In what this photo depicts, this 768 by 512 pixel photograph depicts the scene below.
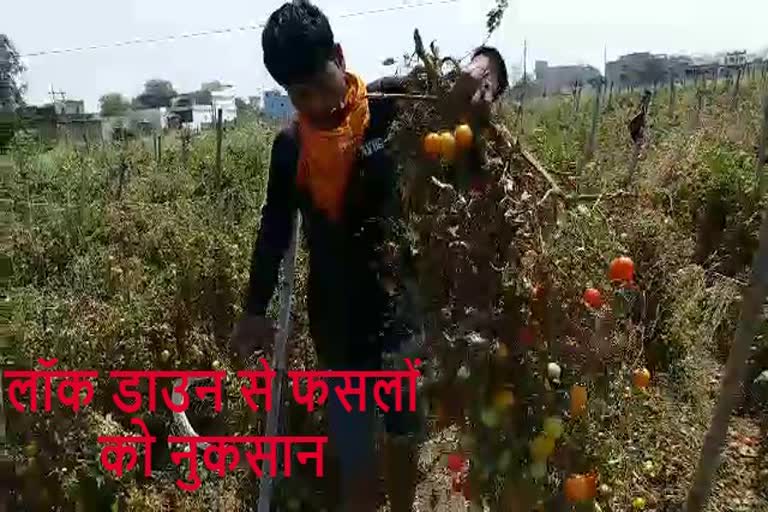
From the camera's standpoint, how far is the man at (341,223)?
1.69 metres

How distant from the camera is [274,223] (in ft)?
6.66

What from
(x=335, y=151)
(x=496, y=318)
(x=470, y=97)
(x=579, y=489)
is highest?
(x=470, y=97)

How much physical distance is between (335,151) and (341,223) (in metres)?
0.18

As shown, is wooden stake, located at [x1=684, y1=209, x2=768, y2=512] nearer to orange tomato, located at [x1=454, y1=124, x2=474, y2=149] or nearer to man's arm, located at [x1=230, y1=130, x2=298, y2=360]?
orange tomato, located at [x1=454, y1=124, x2=474, y2=149]

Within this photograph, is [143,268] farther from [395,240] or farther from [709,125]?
[709,125]

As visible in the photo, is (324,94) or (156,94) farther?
(156,94)

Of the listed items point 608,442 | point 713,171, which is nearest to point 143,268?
point 608,442

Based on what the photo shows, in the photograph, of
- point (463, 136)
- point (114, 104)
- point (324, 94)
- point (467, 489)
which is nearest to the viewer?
point (463, 136)

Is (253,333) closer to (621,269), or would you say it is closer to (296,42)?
(296,42)

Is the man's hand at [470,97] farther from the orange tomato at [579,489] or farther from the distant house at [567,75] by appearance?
the distant house at [567,75]

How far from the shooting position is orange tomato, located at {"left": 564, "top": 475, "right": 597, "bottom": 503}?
1.47m

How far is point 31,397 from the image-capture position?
2.57 m

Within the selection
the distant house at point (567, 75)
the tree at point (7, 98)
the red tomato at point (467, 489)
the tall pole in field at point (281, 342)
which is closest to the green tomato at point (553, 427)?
the red tomato at point (467, 489)

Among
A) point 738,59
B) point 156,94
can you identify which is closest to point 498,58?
point 156,94
